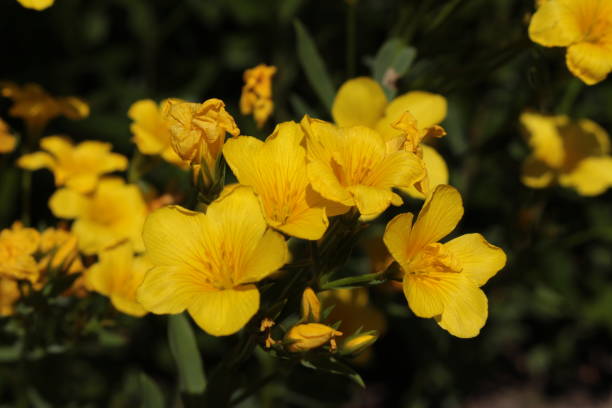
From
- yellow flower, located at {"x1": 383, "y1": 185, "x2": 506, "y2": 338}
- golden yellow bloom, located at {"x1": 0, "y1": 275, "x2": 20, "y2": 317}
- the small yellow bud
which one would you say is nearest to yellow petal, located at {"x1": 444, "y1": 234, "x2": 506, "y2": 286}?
yellow flower, located at {"x1": 383, "y1": 185, "x2": 506, "y2": 338}

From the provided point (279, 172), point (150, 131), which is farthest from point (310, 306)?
point (150, 131)

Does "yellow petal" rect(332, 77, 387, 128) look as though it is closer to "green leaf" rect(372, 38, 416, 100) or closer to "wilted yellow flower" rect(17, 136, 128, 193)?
"green leaf" rect(372, 38, 416, 100)

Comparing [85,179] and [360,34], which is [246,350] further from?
[360,34]

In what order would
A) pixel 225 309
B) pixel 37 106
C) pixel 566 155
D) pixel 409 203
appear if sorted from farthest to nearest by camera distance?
pixel 409 203 → pixel 566 155 → pixel 37 106 → pixel 225 309

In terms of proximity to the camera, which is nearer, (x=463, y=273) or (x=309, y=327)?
(x=309, y=327)

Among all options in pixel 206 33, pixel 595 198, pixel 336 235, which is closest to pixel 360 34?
pixel 206 33

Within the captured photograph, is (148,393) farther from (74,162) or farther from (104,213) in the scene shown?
(74,162)

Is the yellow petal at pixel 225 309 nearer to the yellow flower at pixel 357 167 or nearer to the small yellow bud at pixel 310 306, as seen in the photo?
the small yellow bud at pixel 310 306
